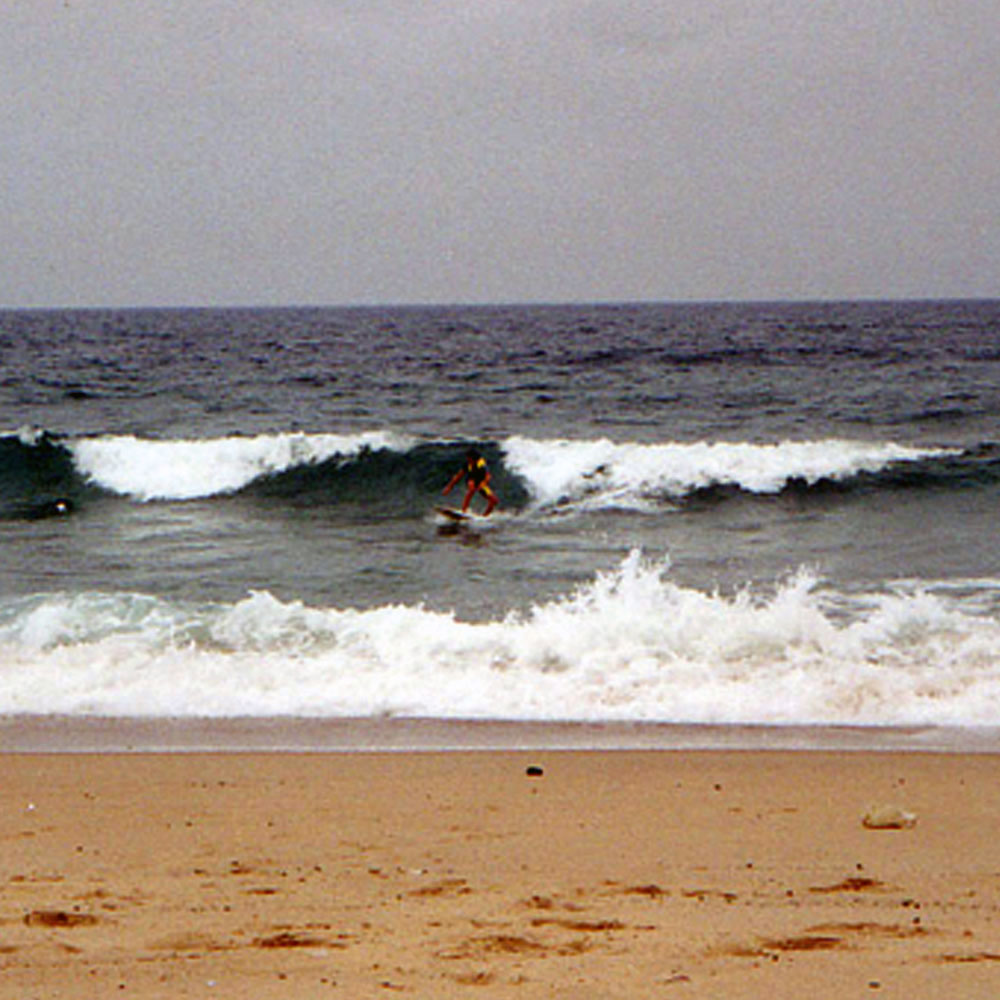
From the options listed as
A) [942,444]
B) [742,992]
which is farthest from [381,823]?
[942,444]

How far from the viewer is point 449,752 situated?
6.74 m

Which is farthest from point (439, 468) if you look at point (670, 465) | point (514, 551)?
point (514, 551)

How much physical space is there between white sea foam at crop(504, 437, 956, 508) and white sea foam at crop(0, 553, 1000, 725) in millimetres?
7442

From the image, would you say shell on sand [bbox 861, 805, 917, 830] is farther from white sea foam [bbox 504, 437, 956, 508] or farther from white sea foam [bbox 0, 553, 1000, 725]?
white sea foam [bbox 504, 437, 956, 508]

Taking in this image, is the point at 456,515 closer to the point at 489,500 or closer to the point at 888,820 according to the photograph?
the point at 489,500

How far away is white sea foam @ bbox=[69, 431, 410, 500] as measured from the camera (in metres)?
19.1

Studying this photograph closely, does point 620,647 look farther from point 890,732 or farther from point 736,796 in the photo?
point 736,796

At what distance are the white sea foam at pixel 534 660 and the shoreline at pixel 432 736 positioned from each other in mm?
171

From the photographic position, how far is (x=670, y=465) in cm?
1856

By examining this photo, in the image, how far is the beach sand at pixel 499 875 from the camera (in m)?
3.52

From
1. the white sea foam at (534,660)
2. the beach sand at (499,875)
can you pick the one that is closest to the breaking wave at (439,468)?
the white sea foam at (534,660)

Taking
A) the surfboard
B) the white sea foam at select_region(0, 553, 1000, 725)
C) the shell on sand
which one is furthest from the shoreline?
the surfboard

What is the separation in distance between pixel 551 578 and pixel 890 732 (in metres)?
5.14

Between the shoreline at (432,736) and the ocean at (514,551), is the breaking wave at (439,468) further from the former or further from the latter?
the shoreline at (432,736)
